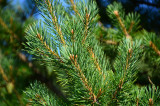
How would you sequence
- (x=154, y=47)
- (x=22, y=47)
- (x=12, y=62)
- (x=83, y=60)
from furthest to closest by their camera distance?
(x=12, y=62)
(x=22, y=47)
(x=154, y=47)
(x=83, y=60)

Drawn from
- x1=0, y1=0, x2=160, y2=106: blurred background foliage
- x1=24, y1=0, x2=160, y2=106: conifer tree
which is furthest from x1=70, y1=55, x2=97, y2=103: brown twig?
x1=0, y1=0, x2=160, y2=106: blurred background foliage

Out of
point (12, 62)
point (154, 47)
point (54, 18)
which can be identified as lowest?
point (12, 62)

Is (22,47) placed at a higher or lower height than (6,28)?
lower

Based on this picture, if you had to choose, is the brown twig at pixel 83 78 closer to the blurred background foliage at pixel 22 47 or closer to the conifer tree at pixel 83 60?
the conifer tree at pixel 83 60

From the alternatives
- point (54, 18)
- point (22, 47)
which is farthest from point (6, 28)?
point (54, 18)

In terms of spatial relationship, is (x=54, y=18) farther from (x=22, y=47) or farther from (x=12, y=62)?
(x=12, y=62)

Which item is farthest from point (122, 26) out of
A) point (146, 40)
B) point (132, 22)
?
point (146, 40)

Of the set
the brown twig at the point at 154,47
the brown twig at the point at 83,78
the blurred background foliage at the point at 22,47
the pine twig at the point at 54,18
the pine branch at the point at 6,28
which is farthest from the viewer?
the pine branch at the point at 6,28

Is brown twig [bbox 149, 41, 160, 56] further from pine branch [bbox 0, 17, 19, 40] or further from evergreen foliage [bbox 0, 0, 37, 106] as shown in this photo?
pine branch [bbox 0, 17, 19, 40]

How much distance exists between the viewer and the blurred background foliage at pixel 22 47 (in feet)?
4.50

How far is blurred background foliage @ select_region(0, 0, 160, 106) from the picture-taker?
54.0 inches

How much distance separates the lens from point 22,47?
1.73m

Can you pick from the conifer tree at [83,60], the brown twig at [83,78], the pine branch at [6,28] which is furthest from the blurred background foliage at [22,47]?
the brown twig at [83,78]

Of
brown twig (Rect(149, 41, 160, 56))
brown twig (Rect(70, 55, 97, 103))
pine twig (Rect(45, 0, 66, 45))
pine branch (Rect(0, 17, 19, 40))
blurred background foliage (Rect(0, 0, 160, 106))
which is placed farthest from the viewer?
pine branch (Rect(0, 17, 19, 40))
